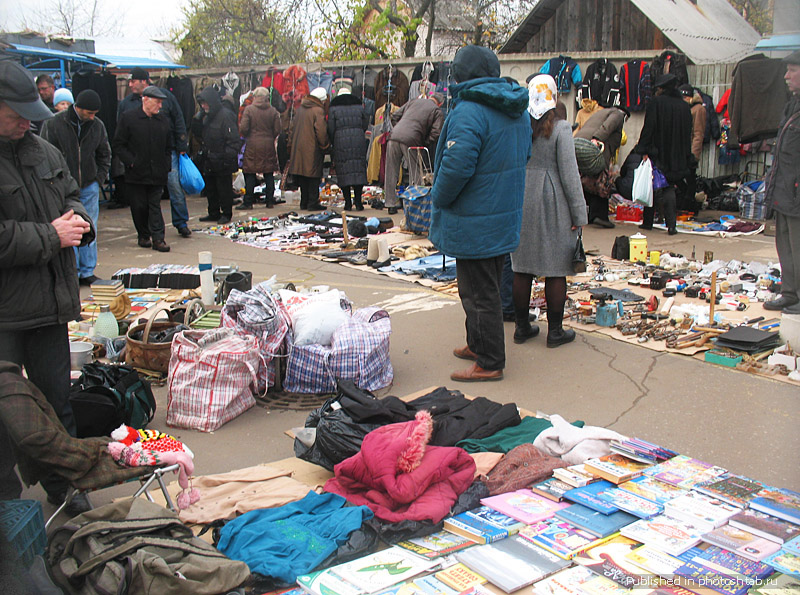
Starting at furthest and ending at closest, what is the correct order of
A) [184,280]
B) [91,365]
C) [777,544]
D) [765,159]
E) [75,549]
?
[765,159] < [184,280] < [91,365] < [777,544] < [75,549]

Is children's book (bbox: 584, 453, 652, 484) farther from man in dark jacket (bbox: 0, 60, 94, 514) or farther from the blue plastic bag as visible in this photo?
the blue plastic bag

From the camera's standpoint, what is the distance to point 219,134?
11297mm

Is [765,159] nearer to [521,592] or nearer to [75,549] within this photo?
[521,592]

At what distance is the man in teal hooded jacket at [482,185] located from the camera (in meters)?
4.73

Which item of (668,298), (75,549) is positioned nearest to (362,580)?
(75,549)

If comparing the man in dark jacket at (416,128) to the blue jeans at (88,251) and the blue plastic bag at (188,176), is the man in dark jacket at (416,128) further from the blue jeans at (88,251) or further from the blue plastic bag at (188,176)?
the blue jeans at (88,251)

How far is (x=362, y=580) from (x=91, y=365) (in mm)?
2535

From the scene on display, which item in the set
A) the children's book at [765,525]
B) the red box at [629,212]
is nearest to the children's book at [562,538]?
the children's book at [765,525]

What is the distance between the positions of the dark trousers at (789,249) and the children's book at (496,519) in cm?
293

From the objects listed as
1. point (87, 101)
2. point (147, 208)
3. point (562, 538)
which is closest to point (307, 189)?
point (147, 208)

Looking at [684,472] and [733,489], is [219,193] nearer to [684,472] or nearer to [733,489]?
[684,472]

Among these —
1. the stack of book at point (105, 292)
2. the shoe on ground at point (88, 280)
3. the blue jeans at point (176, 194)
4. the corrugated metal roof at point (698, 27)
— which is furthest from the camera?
the corrugated metal roof at point (698, 27)

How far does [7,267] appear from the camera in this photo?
3191mm

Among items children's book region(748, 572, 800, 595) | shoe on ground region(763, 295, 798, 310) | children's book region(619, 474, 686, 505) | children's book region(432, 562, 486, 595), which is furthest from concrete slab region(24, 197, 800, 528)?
shoe on ground region(763, 295, 798, 310)
